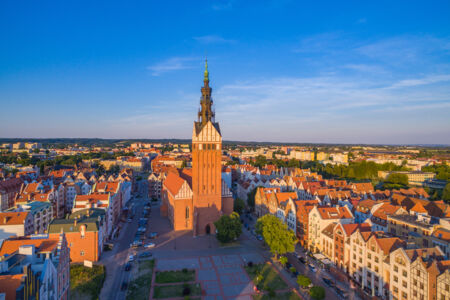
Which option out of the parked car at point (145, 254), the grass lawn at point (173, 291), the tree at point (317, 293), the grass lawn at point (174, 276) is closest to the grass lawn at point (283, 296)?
the tree at point (317, 293)

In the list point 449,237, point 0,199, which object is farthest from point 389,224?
point 0,199

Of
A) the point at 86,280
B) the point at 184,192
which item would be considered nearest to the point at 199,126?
the point at 184,192

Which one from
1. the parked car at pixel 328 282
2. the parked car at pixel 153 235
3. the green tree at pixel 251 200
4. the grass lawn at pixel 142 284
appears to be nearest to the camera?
the grass lawn at pixel 142 284

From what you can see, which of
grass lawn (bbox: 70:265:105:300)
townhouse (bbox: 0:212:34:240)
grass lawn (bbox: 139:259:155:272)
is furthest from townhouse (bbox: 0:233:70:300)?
townhouse (bbox: 0:212:34:240)

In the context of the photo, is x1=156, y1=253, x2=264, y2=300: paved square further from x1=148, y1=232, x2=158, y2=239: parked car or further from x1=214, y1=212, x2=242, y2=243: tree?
x1=148, y1=232, x2=158, y2=239: parked car

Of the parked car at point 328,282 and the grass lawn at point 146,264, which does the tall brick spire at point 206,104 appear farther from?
the parked car at point 328,282

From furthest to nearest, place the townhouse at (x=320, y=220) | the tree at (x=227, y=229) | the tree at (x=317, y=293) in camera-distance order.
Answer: the tree at (x=227, y=229) → the townhouse at (x=320, y=220) → the tree at (x=317, y=293)

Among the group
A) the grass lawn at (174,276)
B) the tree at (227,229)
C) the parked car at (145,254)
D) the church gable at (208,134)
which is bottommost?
the grass lawn at (174,276)
